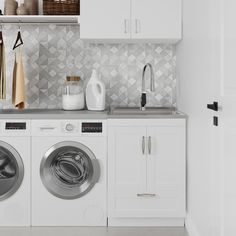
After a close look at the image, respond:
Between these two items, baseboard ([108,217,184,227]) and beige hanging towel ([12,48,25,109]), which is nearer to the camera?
baseboard ([108,217,184,227])

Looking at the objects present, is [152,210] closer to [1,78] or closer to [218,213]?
[218,213]

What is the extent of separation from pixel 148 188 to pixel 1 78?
5.22ft

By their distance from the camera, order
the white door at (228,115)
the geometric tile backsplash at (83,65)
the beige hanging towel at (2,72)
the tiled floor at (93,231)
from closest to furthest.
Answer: the white door at (228,115) → the tiled floor at (93,231) → the beige hanging towel at (2,72) → the geometric tile backsplash at (83,65)

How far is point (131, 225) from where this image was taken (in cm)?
337

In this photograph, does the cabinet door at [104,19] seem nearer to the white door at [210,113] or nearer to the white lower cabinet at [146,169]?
the white door at [210,113]

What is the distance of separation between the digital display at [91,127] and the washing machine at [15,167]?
439mm

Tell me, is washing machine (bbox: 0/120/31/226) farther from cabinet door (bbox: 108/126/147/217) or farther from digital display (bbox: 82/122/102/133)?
cabinet door (bbox: 108/126/147/217)

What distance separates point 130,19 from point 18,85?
112 cm

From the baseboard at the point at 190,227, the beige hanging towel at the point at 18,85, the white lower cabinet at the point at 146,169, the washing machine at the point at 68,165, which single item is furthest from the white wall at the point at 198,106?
the beige hanging towel at the point at 18,85

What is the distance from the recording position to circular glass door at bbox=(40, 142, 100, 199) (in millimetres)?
3256

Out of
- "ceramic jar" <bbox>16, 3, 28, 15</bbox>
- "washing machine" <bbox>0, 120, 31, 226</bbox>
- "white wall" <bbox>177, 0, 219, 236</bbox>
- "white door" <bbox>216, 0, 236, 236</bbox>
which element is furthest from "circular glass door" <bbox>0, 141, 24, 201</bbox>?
"white door" <bbox>216, 0, 236, 236</bbox>

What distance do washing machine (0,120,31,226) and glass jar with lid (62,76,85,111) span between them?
1.65 ft

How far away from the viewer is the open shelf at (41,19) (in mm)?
3551

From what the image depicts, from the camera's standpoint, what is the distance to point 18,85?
140 inches
